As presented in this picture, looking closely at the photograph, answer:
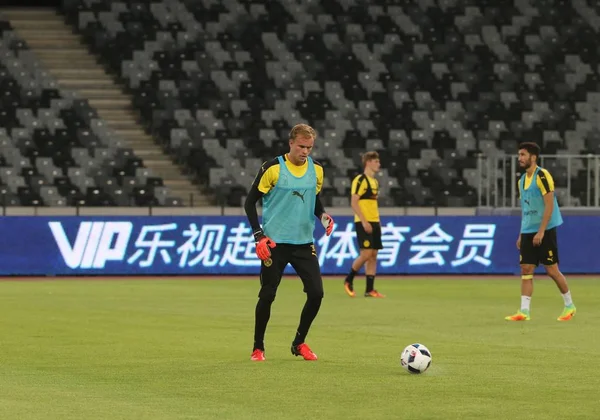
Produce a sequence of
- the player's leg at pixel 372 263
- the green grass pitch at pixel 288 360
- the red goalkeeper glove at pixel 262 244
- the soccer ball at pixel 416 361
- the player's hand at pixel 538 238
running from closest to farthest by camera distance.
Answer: the green grass pitch at pixel 288 360
the soccer ball at pixel 416 361
the red goalkeeper glove at pixel 262 244
the player's hand at pixel 538 238
the player's leg at pixel 372 263

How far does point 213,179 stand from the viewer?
33.1 metres

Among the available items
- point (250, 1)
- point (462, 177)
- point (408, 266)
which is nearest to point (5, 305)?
point (408, 266)

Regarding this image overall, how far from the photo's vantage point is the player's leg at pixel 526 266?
54.6ft

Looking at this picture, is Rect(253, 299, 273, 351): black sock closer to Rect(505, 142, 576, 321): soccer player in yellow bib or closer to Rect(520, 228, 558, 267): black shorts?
Rect(505, 142, 576, 321): soccer player in yellow bib

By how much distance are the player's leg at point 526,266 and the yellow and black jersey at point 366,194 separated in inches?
194

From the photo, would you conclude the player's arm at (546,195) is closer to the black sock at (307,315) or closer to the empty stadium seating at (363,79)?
the black sock at (307,315)

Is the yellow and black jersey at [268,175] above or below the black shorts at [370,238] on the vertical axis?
above

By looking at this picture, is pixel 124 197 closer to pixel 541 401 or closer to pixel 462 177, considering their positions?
pixel 462 177

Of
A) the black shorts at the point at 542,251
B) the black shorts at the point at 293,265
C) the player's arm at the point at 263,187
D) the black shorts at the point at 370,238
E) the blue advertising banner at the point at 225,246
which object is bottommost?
the blue advertising banner at the point at 225,246

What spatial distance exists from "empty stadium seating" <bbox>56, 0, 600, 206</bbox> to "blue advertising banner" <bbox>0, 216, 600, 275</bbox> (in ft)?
13.6

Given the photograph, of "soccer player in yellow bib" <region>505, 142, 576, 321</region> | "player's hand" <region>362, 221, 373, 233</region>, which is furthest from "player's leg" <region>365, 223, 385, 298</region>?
"soccer player in yellow bib" <region>505, 142, 576, 321</region>

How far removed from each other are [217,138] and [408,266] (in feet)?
29.1

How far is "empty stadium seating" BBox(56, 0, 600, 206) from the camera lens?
34.5m

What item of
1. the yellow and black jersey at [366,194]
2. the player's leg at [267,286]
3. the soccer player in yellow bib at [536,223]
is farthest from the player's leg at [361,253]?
the player's leg at [267,286]
